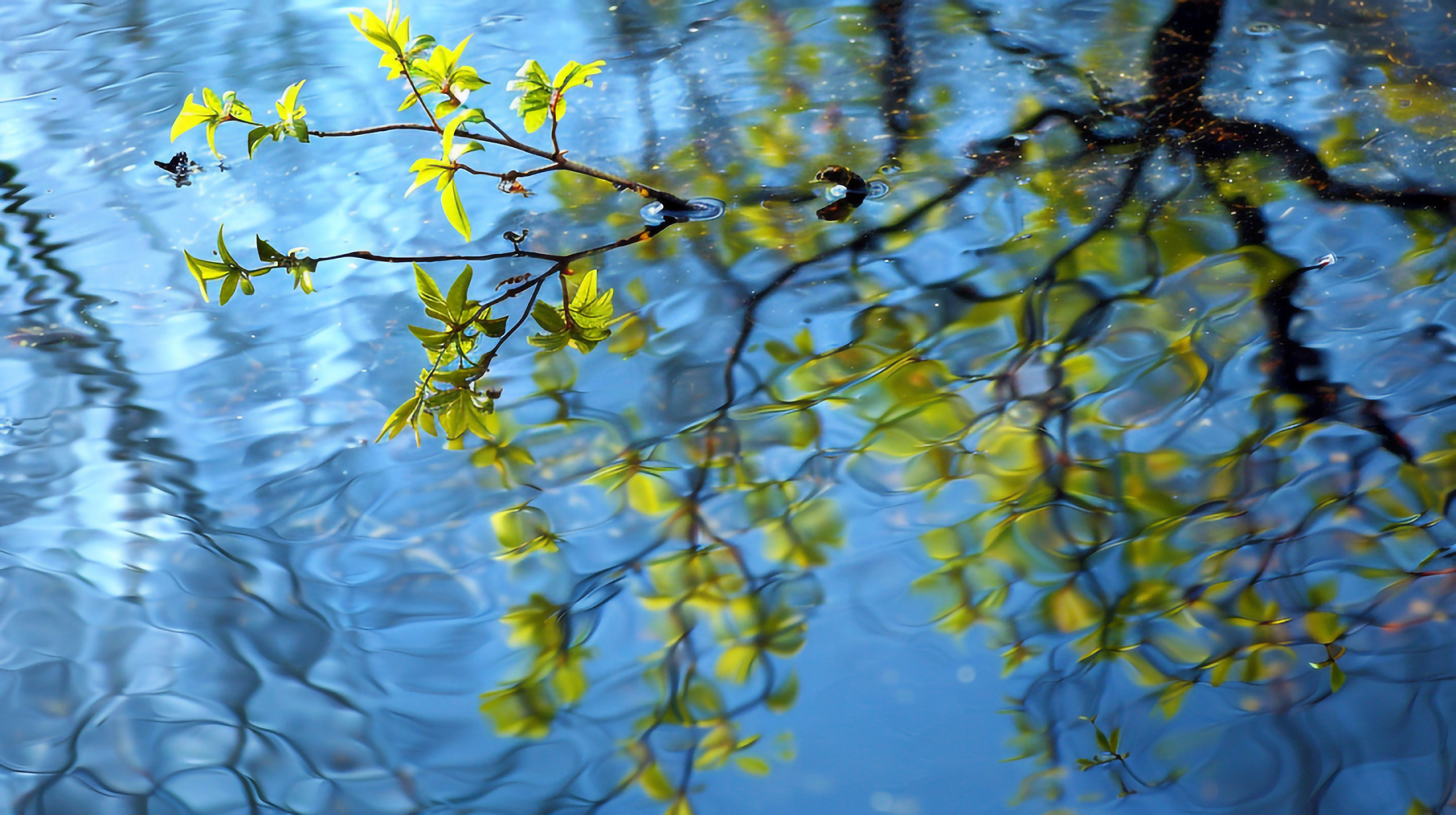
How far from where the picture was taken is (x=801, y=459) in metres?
1.17

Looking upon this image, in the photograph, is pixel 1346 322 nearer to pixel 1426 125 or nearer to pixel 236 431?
pixel 1426 125

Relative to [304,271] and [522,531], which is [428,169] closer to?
[304,271]

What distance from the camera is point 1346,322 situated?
1.22 meters

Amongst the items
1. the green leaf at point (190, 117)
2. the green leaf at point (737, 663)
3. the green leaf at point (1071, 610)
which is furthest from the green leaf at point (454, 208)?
the green leaf at point (1071, 610)

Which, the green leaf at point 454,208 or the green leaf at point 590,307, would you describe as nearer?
the green leaf at point 454,208

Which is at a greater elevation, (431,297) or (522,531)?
(431,297)

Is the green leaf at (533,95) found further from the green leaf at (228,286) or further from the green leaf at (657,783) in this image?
the green leaf at (657,783)

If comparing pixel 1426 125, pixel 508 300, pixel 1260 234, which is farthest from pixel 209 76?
pixel 1426 125

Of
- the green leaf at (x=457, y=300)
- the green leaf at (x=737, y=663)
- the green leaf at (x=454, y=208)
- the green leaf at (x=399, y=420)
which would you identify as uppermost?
the green leaf at (x=454, y=208)

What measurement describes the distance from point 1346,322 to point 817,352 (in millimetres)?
655

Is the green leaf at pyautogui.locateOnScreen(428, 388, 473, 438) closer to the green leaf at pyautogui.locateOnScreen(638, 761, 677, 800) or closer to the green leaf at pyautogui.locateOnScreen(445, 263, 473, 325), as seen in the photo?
the green leaf at pyautogui.locateOnScreen(445, 263, 473, 325)

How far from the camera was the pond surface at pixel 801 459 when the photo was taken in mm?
930

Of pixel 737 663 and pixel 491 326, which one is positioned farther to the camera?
pixel 491 326

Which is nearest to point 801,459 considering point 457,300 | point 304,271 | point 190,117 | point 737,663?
point 737,663
